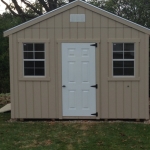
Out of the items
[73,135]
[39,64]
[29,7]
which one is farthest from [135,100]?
[29,7]

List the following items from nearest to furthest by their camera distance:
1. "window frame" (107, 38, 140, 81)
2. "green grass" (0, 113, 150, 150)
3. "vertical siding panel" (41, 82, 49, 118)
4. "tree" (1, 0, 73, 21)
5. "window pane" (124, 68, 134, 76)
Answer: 1. "green grass" (0, 113, 150, 150)
2. "window frame" (107, 38, 140, 81)
3. "window pane" (124, 68, 134, 76)
4. "vertical siding panel" (41, 82, 49, 118)
5. "tree" (1, 0, 73, 21)

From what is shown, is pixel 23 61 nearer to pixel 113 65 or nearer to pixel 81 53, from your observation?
pixel 81 53

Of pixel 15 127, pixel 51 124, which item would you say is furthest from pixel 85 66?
pixel 15 127

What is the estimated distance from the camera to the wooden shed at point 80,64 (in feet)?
31.7

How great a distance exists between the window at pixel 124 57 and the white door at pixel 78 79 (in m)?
0.59

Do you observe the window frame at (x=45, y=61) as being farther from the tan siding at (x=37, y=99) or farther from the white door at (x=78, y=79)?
the white door at (x=78, y=79)

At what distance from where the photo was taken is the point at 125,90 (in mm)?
9758

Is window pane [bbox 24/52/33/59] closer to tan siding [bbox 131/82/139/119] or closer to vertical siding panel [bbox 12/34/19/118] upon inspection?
vertical siding panel [bbox 12/34/19/118]

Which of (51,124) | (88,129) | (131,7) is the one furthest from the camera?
(131,7)

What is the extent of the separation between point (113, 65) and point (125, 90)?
718 mm

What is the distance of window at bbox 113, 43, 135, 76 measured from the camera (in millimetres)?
9688

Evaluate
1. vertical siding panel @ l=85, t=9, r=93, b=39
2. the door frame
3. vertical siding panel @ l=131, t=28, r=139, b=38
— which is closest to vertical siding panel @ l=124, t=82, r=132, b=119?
the door frame

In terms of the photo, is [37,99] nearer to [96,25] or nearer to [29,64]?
[29,64]

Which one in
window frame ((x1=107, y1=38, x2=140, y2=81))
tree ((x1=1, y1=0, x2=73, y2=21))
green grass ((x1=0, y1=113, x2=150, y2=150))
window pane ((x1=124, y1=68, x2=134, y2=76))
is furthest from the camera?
tree ((x1=1, y1=0, x2=73, y2=21))
